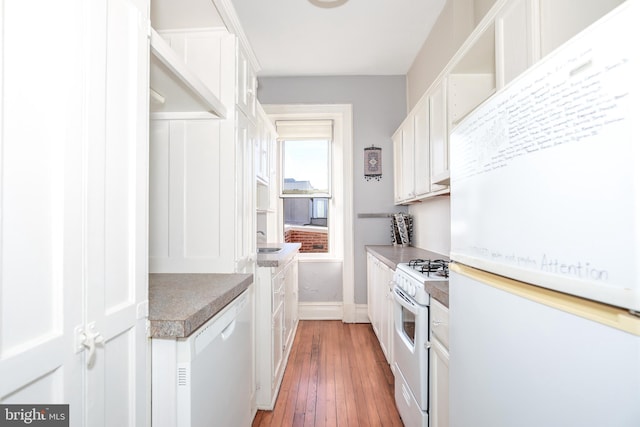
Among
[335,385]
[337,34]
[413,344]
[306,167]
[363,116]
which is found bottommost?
[335,385]

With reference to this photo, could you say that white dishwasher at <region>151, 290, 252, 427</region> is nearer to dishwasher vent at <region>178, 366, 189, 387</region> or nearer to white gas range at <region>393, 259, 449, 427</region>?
dishwasher vent at <region>178, 366, 189, 387</region>

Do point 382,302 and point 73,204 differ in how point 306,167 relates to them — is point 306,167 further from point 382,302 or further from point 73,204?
point 73,204

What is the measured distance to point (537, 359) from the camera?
0.60 m

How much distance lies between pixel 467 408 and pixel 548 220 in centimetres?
62

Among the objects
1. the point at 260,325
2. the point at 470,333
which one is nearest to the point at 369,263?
the point at 260,325

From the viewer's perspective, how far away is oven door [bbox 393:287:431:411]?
150cm

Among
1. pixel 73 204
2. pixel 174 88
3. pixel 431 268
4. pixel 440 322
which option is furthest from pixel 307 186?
pixel 73 204

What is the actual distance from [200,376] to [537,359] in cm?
91

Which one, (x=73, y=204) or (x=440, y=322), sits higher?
(x=73, y=204)

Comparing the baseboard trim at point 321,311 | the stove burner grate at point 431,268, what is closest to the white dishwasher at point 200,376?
the stove burner grate at point 431,268

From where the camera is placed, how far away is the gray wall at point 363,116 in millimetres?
3947

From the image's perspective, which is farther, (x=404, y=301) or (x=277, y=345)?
(x=277, y=345)

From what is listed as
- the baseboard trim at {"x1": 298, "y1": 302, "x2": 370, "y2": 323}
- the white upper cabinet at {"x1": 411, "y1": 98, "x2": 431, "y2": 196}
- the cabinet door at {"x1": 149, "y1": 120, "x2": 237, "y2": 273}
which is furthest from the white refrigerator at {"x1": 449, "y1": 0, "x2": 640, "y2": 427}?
the baseboard trim at {"x1": 298, "y1": 302, "x2": 370, "y2": 323}

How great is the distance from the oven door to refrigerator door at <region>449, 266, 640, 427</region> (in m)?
0.54
